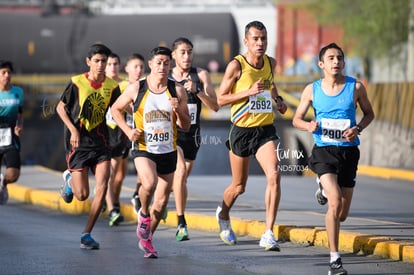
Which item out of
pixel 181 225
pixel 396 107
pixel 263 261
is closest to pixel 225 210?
pixel 181 225

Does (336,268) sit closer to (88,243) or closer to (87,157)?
(88,243)

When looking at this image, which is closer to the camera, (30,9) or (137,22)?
(137,22)

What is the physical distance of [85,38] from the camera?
1831 inches

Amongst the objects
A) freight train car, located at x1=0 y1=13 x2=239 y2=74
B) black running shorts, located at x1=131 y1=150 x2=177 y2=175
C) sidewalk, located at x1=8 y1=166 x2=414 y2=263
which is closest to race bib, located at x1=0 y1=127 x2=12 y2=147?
sidewalk, located at x1=8 y1=166 x2=414 y2=263

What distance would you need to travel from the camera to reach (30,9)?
51.2 metres

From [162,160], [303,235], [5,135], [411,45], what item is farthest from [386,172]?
[162,160]

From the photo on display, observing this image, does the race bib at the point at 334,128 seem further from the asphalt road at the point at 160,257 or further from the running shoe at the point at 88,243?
the running shoe at the point at 88,243

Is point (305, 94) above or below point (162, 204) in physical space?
above

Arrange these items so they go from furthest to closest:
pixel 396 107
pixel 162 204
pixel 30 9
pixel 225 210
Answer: pixel 30 9 → pixel 396 107 → pixel 225 210 → pixel 162 204

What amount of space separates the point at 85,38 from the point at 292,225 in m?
34.1

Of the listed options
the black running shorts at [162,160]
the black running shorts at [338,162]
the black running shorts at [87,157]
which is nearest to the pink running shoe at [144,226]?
the black running shorts at [162,160]

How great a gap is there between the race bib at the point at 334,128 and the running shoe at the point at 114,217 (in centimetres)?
486

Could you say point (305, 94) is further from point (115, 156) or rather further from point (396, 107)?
point (396, 107)

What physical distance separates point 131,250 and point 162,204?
2.52 ft
